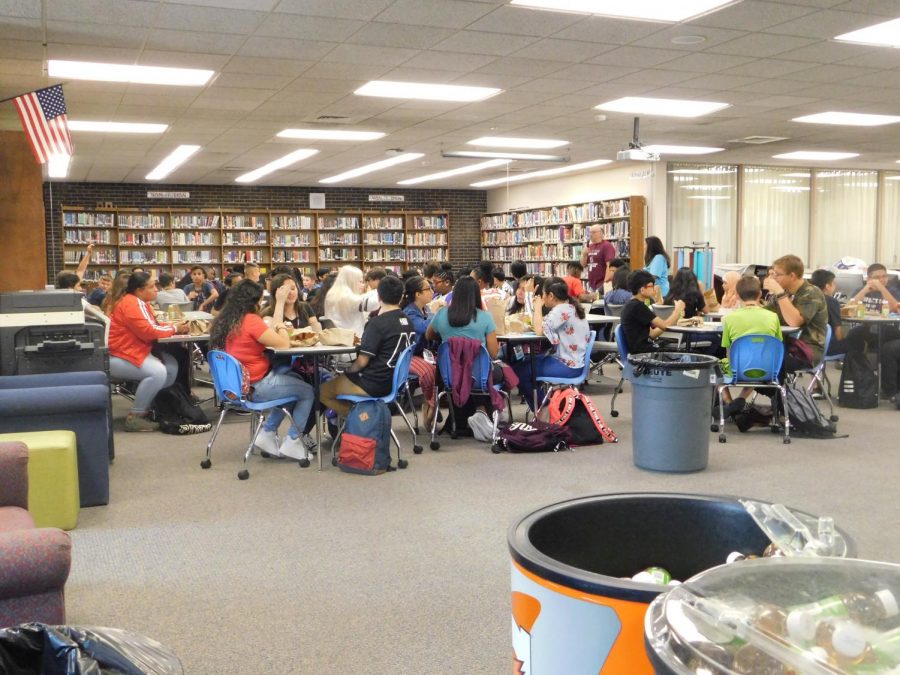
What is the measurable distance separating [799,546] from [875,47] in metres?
5.72

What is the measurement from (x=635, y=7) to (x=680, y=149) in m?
6.78

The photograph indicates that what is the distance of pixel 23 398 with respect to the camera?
4254 millimetres

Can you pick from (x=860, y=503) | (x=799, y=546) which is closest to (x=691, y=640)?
(x=799, y=546)

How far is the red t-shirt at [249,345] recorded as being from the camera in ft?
17.6

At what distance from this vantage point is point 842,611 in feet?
4.00

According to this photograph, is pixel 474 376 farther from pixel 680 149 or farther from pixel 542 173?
pixel 542 173

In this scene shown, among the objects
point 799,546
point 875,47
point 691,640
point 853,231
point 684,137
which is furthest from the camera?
point 853,231

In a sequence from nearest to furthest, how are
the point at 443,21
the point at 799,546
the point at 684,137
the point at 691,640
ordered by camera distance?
the point at 691,640 < the point at 799,546 < the point at 443,21 < the point at 684,137

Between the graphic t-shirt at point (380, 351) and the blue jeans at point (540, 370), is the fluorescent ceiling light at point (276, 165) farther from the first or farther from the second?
the graphic t-shirt at point (380, 351)

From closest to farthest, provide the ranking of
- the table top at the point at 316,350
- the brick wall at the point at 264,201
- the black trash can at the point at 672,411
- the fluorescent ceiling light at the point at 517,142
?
1. the black trash can at the point at 672,411
2. the table top at the point at 316,350
3. the fluorescent ceiling light at the point at 517,142
4. the brick wall at the point at 264,201

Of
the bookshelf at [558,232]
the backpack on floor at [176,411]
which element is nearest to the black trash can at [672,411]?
the backpack on floor at [176,411]

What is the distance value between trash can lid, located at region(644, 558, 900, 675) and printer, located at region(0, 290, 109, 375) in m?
4.68

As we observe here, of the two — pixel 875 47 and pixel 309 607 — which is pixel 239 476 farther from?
pixel 875 47

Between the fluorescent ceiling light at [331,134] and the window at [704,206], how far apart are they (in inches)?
208
